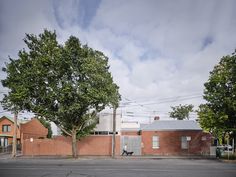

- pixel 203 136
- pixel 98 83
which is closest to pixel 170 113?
pixel 203 136

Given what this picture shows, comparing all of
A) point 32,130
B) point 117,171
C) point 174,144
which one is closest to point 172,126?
point 174,144

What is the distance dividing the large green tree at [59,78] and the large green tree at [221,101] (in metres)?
10.9

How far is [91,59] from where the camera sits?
123ft

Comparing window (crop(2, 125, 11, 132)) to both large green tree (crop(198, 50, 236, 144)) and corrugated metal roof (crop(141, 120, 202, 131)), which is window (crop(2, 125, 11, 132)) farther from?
large green tree (crop(198, 50, 236, 144))

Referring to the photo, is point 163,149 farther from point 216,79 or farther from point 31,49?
point 31,49

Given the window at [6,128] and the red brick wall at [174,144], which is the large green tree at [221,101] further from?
the window at [6,128]

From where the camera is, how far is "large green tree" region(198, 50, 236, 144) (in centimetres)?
3447

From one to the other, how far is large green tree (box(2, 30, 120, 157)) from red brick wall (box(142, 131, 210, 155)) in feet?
44.1

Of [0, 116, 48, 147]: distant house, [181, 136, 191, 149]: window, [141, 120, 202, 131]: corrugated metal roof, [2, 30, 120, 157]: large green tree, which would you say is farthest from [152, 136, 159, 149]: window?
[0, 116, 48, 147]: distant house

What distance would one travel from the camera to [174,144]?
4984 cm

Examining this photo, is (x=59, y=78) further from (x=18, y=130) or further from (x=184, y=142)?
(x=18, y=130)

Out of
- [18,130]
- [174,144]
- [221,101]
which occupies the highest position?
[221,101]

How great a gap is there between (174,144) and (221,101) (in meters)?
16.5

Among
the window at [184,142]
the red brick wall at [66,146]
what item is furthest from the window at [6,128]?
the window at [184,142]
